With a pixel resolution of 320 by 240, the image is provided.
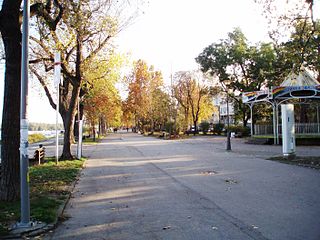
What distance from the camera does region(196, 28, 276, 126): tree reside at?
4031 centimetres

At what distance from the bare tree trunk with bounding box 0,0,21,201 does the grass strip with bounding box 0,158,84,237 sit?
46 centimetres

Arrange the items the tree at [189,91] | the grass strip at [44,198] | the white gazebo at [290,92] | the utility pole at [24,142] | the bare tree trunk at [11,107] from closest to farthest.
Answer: the utility pole at [24,142] < the grass strip at [44,198] < the bare tree trunk at [11,107] < the white gazebo at [290,92] < the tree at [189,91]

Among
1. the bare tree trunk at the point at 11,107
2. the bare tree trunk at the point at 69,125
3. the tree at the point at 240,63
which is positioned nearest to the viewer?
the bare tree trunk at the point at 11,107

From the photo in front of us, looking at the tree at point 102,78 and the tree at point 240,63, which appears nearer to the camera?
the tree at point 102,78

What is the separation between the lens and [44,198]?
7652 millimetres

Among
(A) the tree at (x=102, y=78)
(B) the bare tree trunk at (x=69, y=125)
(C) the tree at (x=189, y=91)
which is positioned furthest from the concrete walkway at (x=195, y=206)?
(C) the tree at (x=189, y=91)

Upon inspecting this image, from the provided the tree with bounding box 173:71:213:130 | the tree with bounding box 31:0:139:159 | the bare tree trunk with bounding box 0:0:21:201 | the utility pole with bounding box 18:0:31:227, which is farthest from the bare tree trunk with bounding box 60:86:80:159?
the tree with bounding box 173:71:213:130

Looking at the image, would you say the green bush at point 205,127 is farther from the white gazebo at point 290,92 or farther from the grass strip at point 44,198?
the grass strip at point 44,198

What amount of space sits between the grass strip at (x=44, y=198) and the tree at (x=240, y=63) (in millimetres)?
33079

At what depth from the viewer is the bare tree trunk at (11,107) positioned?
289 inches

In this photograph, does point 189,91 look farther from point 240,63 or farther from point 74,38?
point 74,38

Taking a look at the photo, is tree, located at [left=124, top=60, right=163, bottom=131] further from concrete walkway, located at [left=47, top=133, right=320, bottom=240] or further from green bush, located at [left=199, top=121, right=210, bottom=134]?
concrete walkway, located at [left=47, top=133, right=320, bottom=240]

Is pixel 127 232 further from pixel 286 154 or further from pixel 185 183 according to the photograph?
pixel 286 154

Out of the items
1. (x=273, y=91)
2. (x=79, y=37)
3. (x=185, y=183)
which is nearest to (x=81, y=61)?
(x=79, y=37)
